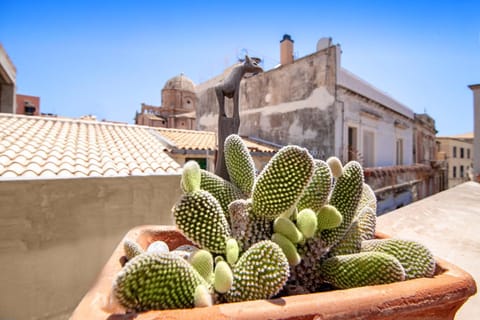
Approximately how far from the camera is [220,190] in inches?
40.6

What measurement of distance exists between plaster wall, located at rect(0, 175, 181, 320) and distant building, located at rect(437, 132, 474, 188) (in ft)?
81.2

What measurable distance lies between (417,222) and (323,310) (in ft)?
6.96

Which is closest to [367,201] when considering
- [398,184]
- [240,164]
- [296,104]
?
[240,164]

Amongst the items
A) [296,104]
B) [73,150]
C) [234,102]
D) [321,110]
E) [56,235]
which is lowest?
[56,235]

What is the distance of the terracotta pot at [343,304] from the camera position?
1.83 ft

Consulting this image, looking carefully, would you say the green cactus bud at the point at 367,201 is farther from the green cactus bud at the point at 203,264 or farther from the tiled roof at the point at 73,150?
the tiled roof at the point at 73,150

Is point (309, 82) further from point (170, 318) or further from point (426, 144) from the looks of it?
point (426, 144)

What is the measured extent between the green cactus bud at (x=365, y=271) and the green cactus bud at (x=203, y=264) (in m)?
0.36

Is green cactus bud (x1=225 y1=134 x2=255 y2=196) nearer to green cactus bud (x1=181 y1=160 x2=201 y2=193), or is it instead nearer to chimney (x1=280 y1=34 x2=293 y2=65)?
green cactus bud (x1=181 y1=160 x2=201 y2=193)

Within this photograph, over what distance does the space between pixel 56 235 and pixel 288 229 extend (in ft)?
11.5

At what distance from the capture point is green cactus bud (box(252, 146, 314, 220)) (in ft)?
2.64

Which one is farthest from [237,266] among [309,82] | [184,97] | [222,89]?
[184,97]

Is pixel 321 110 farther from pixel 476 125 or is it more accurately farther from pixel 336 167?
pixel 336 167

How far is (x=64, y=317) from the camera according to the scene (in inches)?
128
